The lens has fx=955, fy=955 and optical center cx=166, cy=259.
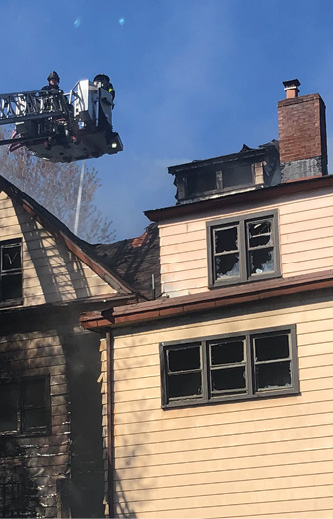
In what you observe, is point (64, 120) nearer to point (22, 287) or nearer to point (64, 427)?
point (22, 287)

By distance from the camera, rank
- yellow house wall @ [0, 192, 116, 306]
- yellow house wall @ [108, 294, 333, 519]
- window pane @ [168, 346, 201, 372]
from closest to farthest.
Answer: yellow house wall @ [108, 294, 333, 519], window pane @ [168, 346, 201, 372], yellow house wall @ [0, 192, 116, 306]

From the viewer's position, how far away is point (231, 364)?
20.4m

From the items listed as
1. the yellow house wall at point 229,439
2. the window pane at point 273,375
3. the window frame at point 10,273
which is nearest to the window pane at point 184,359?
the yellow house wall at point 229,439

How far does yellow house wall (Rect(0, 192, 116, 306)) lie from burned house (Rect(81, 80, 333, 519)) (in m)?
2.31

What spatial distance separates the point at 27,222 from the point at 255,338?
25.8 feet

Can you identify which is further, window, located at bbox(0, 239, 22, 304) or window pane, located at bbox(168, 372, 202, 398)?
window, located at bbox(0, 239, 22, 304)

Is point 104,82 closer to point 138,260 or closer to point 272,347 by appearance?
point 138,260

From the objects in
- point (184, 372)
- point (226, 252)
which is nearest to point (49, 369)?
point (184, 372)

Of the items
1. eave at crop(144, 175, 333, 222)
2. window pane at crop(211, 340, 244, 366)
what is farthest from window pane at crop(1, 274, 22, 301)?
window pane at crop(211, 340, 244, 366)

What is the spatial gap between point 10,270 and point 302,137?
27.2 ft

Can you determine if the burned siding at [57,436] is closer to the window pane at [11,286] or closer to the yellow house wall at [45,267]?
the yellow house wall at [45,267]

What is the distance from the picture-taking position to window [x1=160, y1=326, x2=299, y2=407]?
19891 millimetres

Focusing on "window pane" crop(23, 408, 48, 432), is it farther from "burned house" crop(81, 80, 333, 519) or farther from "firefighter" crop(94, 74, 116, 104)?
"firefighter" crop(94, 74, 116, 104)

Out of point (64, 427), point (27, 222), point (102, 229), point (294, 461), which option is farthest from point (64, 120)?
point (102, 229)
